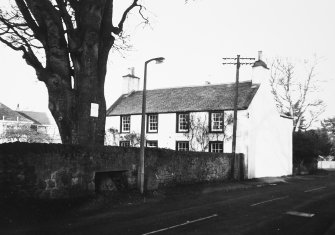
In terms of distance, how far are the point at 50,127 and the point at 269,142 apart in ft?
198

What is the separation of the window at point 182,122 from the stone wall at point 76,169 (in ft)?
41.1

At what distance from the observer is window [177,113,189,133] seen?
3594 centimetres

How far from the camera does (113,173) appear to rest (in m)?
17.9

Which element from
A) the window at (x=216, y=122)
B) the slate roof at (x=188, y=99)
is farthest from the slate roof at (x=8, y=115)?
the window at (x=216, y=122)

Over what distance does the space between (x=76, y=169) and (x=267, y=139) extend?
24644 mm

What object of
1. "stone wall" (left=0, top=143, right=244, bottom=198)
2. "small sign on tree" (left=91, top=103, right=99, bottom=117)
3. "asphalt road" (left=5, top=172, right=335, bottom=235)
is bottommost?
"asphalt road" (left=5, top=172, right=335, bottom=235)

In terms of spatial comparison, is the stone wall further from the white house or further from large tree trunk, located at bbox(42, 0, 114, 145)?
the white house

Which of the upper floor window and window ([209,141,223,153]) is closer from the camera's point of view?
window ([209,141,223,153])

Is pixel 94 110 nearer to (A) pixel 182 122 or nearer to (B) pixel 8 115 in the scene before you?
(A) pixel 182 122

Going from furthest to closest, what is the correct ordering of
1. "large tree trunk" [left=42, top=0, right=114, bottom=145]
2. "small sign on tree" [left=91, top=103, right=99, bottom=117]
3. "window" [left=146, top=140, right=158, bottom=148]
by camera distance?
Result: "window" [left=146, top=140, right=158, bottom=148]
"small sign on tree" [left=91, top=103, right=99, bottom=117]
"large tree trunk" [left=42, top=0, right=114, bottom=145]

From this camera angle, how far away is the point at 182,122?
36250 mm

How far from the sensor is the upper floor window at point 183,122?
35875 millimetres

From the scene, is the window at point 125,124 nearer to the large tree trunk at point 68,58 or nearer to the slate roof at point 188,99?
the slate roof at point 188,99

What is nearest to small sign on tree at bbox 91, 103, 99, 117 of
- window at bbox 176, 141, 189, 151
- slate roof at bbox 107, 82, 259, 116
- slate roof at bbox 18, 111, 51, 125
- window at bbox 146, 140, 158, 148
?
slate roof at bbox 107, 82, 259, 116
